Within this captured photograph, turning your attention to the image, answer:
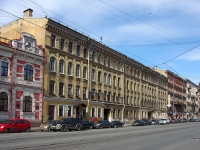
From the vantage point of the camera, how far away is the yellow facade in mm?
37656

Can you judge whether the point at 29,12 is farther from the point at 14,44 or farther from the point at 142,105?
the point at 142,105

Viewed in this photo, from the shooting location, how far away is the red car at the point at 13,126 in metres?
26.1

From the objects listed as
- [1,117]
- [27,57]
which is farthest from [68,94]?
[1,117]

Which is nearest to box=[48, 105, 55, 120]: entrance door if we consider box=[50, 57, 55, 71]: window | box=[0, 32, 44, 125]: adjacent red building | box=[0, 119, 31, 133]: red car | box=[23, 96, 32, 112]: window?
box=[0, 32, 44, 125]: adjacent red building

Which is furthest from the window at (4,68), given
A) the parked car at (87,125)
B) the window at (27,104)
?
the parked car at (87,125)

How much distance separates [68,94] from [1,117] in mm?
11810

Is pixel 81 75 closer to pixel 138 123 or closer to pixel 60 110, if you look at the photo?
pixel 60 110

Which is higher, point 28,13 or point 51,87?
point 28,13

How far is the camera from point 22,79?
33.9m

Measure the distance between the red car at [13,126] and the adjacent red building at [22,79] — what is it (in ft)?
13.5

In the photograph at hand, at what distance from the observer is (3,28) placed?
138 feet

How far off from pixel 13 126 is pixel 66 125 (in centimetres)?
604

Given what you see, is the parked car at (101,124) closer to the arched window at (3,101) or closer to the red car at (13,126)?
the red car at (13,126)

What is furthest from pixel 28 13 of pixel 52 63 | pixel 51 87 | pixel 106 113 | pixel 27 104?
pixel 106 113
